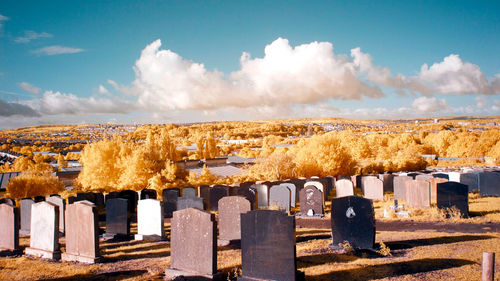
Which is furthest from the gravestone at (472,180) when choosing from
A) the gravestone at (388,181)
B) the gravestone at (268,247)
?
the gravestone at (268,247)

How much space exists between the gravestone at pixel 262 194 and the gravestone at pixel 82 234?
10868 mm

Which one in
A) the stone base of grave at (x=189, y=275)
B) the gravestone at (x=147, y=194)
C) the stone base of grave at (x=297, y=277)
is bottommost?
the stone base of grave at (x=189, y=275)

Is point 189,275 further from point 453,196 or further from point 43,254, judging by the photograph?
point 453,196

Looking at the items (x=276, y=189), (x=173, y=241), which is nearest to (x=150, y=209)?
(x=173, y=241)

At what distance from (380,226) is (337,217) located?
16.1ft

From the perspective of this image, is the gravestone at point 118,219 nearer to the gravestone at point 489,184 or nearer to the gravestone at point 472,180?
the gravestone at point 489,184

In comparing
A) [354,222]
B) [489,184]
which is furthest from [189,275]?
[489,184]

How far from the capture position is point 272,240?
7.99m

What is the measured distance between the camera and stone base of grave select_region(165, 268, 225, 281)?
→ 830 centimetres

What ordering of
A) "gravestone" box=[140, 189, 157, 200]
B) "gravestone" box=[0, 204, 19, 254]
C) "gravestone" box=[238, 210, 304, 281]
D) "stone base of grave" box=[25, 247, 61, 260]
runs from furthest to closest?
"gravestone" box=[140, 189, 157, 200], "gravestone" box=[0, 204, 19, 254], "stone base of grave" box=[25, 247, 61, 260], "gravestone" box=[238, 210, 304, 281]

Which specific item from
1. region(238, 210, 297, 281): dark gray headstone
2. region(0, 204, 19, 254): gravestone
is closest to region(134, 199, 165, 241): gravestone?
region(0, 204, 19, 254): gravestone

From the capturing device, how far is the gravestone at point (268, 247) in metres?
7.80

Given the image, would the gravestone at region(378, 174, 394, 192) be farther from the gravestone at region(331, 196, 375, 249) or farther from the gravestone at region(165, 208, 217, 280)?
the gravestone at region(165, 208, 217, 280)

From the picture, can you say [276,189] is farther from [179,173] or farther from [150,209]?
[179,173]
